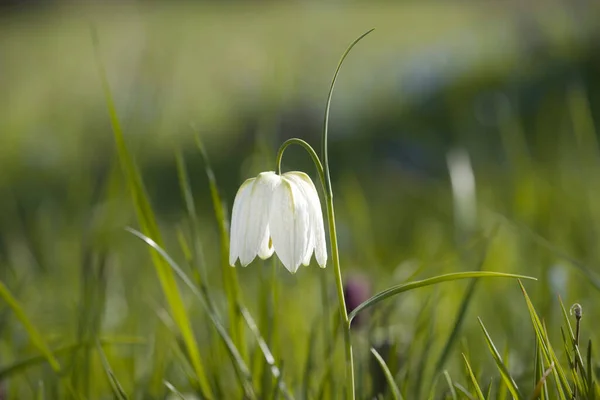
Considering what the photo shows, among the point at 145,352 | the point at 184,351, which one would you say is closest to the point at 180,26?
the point at 145,352

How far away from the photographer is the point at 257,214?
854 millimetres

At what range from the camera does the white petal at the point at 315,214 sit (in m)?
0.86

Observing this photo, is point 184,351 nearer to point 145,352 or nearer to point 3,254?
point 145,352

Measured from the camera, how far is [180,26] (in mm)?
5961

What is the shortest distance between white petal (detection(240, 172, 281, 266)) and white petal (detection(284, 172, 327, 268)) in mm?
25

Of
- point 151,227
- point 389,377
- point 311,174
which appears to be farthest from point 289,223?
point 311,174

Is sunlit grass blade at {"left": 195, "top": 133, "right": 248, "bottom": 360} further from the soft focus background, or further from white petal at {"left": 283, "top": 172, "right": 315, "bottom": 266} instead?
white petal at {"left": 283, "top": 172, "right": 315, "bottom": 266}

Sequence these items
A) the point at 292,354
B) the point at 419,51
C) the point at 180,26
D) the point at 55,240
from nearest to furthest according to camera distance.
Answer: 1. the point at 292,354
2. the point at 55,240
3. the point at 419,51
4. the point at 180,26

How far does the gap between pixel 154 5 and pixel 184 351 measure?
6.30 metres

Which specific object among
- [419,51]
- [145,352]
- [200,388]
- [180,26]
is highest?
[180,26]

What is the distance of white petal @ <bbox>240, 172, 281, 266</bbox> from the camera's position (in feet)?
2.79

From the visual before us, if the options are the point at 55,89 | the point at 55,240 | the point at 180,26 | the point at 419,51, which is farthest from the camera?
the point at 180,26

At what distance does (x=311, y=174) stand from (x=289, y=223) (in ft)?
6.81

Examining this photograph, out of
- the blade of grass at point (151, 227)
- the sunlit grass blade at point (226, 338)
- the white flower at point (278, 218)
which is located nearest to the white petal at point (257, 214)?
the white flower at point (278, 218)
